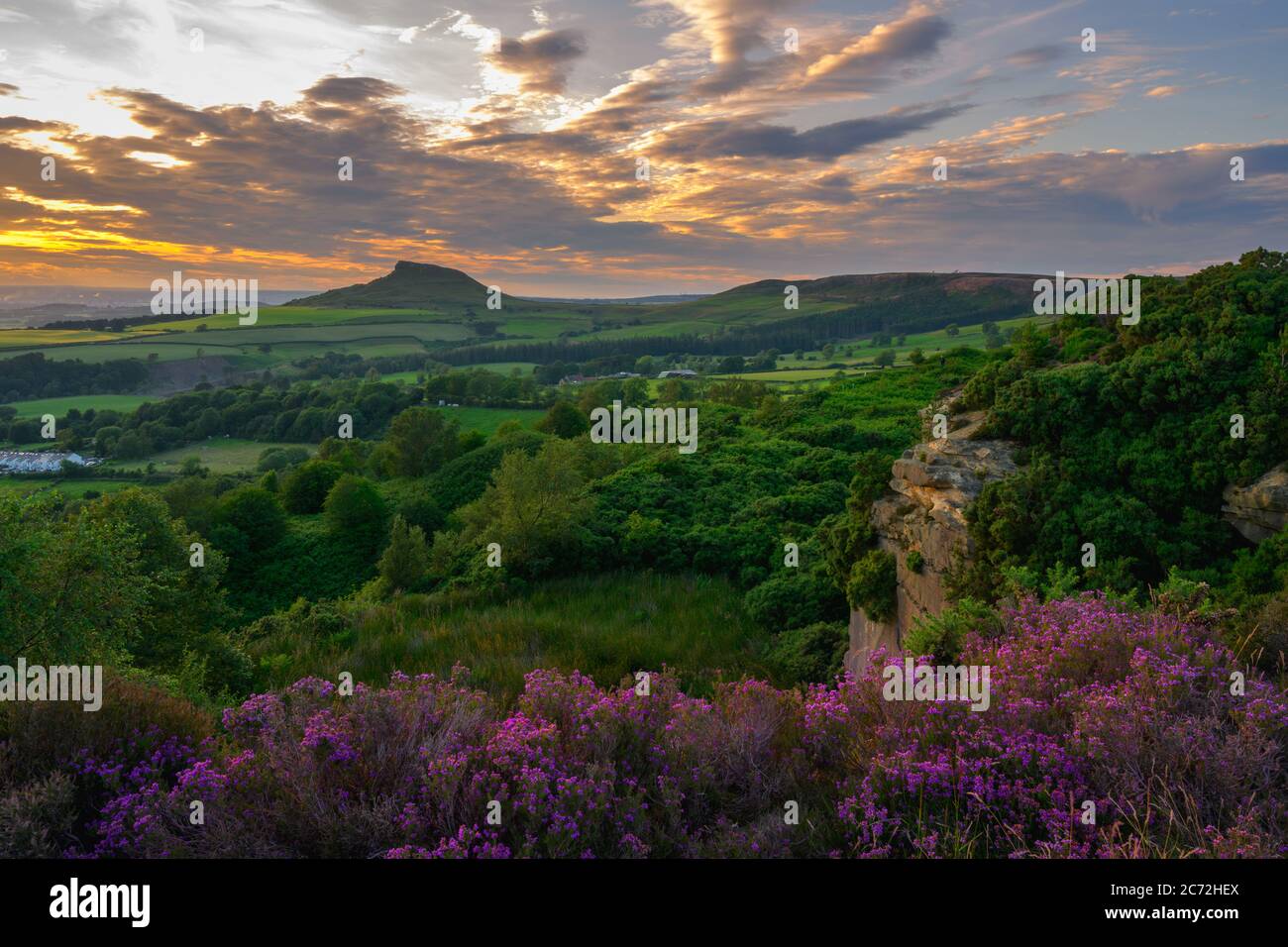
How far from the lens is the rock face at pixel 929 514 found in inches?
356

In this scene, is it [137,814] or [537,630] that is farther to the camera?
[537,630]

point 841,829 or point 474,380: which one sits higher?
point 474,380

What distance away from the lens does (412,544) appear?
3784 centimetres

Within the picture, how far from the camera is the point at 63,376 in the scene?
449 feet

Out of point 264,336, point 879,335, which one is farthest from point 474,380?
point 264,336

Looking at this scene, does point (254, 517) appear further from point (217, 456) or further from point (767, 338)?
point (767, 338)

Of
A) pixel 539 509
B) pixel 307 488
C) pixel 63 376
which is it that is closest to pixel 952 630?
pixel 539 509

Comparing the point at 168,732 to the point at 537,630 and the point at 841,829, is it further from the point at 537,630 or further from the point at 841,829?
the point at 537,630

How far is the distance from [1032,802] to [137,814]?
4890mm

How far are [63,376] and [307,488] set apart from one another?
11094 centimetres

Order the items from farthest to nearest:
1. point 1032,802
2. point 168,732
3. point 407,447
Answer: point 407,447 → point 168,732 → point 1032,802

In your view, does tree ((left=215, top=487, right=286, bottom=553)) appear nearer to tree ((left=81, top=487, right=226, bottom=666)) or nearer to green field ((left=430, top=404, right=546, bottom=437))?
green field ((left=430, top=404, right=546, bottom=437))

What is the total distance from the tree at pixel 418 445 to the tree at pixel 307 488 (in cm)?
636

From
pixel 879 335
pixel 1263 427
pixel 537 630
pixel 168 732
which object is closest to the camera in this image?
pixel 168 732
